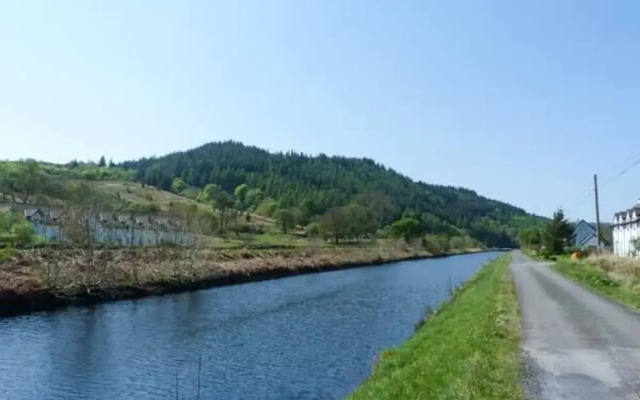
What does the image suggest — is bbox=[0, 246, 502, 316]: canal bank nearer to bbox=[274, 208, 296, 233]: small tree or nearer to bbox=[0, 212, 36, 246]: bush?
bbox=[0, 212, 36, 246]: bush

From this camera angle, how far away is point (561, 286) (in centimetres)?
3656

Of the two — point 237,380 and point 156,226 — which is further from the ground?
point 156,226

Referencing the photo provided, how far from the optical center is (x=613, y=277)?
3662 cm

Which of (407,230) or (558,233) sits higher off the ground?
(407,230)

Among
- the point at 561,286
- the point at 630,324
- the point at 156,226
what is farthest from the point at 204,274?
the point at 630,324

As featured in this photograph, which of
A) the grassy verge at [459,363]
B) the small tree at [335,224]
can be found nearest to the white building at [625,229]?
the small tree at [335,224]

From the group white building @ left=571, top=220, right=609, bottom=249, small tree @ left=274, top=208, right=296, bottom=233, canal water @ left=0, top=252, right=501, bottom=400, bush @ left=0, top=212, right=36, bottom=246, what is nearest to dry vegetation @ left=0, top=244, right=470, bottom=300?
canal water @ left=0, top=252, right=501, bottom=400

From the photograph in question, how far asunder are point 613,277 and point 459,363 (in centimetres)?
2626

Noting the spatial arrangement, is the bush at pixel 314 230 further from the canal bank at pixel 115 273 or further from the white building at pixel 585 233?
the white building at pixel 585 233

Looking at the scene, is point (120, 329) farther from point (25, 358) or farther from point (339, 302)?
point (339, 302)

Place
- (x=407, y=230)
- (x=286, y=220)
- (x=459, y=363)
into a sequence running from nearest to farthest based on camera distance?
(x=459, y=363), (x=286, y=220), (x=407, y=230)

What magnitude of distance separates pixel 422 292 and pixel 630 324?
30985 millimetres

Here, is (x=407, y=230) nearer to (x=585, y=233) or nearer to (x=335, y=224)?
(x=335, y=224)

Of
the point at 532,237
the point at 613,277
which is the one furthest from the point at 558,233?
the point at 532,237
